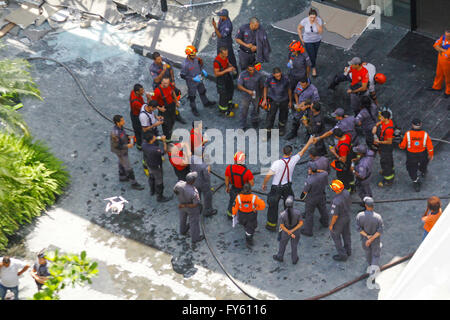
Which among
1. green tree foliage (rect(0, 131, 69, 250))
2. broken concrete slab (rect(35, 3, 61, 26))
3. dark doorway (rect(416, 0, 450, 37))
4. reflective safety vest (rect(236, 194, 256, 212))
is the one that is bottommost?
green tree foliage (rect(0, 131, 69, 250))

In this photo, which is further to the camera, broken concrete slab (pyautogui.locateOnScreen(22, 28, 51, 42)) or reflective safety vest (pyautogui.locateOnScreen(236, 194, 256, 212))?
broken concrete slab (pyautogui.locateOnScreen(22, 28, 51, 42))

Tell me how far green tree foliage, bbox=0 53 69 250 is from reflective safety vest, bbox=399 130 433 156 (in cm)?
693

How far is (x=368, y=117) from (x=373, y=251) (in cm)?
311

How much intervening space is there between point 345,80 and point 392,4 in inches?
131

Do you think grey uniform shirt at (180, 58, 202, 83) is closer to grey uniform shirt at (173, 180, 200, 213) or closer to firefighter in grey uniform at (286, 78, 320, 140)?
firefighter in grey uniform at (286, 78, 320, 140)

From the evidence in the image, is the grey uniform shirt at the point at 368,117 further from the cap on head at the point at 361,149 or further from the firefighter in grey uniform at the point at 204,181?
the firefighter in grey uniform at the point at 204,181

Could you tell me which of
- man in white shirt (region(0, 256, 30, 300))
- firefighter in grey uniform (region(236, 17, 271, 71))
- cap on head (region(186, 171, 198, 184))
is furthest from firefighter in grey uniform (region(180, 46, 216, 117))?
man in white shirt (region(0, 256, 30, 300))

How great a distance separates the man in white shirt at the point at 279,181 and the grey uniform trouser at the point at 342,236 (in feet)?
4.23

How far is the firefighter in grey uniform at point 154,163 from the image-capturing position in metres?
14.4

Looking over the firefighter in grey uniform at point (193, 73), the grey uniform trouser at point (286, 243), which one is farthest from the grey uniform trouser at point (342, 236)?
the firefighter in grey uniform at point (193, 73)

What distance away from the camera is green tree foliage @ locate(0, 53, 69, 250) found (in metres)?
14.7

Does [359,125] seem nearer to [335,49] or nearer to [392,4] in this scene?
[335,49]
